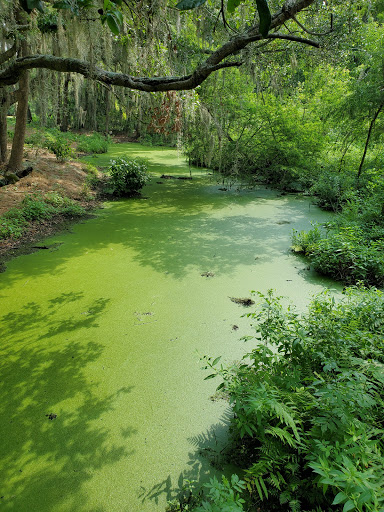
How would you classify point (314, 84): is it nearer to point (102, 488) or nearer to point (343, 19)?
point (343, 19)

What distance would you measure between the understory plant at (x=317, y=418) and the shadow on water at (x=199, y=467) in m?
0.08

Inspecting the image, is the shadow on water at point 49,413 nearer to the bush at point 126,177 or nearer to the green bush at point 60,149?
the bush at point 126,177

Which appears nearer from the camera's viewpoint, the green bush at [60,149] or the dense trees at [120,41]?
the dense trees at [120,41]

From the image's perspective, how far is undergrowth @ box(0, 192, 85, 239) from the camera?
3672 millimetres

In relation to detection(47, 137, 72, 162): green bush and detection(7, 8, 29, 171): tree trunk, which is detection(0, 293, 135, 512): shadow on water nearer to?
detection(7, 8, 29, 171): tree trunk

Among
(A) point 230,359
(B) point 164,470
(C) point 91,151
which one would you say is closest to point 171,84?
(A) point 230,359

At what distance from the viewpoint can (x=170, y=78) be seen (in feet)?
6.23

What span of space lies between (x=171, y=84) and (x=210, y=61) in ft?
0.88

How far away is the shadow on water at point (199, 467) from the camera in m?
1.20

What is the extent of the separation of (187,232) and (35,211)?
2.11 m

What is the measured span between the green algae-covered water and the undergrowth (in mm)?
525

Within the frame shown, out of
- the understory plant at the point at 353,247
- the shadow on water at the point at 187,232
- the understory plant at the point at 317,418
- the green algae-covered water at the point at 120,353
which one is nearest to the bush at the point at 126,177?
the shadow on water at the point at 187,232

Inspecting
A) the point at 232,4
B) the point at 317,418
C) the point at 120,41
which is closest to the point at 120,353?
the point at 317,418

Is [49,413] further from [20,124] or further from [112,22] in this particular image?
[20,124]
